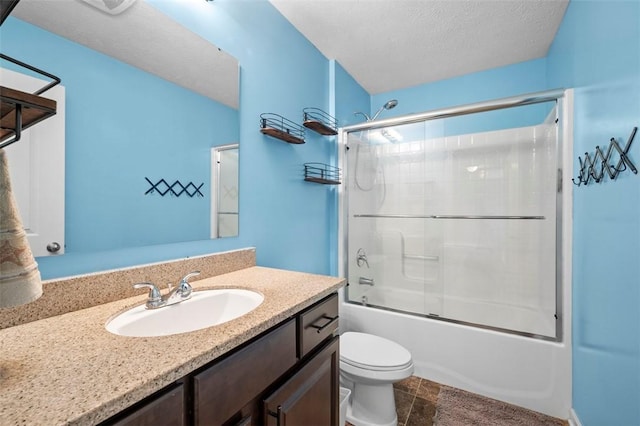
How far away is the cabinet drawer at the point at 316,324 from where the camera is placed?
959 millimetres

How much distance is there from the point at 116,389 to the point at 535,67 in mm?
3269

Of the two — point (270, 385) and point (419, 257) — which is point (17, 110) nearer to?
point (270, 385)

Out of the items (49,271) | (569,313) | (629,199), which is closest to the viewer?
(49,271)

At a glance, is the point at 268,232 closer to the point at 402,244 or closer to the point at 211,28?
the point at 211,28

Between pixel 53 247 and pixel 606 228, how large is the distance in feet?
6.84

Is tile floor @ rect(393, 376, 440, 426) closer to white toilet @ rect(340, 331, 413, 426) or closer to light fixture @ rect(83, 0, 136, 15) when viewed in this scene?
white toilet @ rect(340, 331, 413, 426)

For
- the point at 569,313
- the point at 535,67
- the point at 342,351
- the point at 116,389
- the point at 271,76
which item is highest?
the point at 535,67

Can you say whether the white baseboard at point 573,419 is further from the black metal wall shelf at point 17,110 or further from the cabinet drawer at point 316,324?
the black metal wall shelf at point 17,110

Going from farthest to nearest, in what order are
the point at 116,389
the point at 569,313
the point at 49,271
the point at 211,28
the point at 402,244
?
the point at 402,244 < the point at 569,313 < the point at 211,28 < the point at 49,271 < the point at 116,389

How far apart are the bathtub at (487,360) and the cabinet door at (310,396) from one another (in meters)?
1.06

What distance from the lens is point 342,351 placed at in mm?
1631

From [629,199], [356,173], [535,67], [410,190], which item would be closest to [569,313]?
[629,199]

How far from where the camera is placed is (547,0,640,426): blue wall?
101 centimetres

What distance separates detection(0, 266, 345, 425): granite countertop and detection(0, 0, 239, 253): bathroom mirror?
287mm
